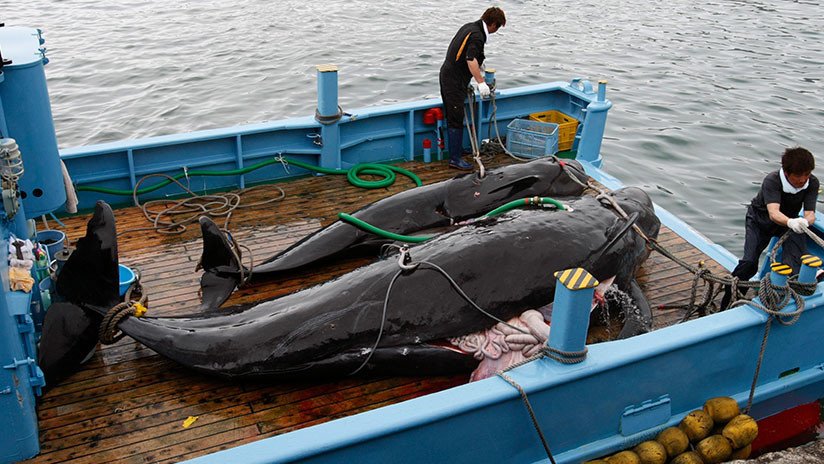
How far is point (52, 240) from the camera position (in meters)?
6.11

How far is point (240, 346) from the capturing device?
15.9 feet

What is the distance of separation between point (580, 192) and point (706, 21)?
16.2 m

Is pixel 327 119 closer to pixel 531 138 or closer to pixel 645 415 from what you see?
pixel 531 138

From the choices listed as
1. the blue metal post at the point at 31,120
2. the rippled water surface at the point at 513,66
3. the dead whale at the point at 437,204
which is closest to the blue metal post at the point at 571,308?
the dead whale at the point at 437,204

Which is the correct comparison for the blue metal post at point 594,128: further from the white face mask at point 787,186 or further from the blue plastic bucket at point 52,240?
the blue plastic bucket at point 52,240

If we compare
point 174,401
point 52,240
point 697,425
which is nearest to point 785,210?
point 697,425

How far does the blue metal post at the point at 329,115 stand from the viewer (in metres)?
8.33

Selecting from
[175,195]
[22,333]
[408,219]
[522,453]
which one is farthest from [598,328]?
[175,195]

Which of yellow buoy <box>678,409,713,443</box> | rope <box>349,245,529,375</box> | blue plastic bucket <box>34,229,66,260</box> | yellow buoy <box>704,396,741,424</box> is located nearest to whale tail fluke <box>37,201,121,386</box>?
blue plastic bucket <box>34,229,66,260</box>

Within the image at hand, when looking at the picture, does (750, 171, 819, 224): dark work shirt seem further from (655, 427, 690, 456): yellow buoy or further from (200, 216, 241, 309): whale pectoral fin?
(200, 216, 241, 309): whale pectoral fin

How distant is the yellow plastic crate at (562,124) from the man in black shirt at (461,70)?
3.87 feet

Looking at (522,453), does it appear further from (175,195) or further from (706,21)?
(706,21)

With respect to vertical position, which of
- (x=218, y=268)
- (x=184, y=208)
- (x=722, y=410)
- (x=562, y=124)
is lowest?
(x=722, y=410)

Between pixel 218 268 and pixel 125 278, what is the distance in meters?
0.76
